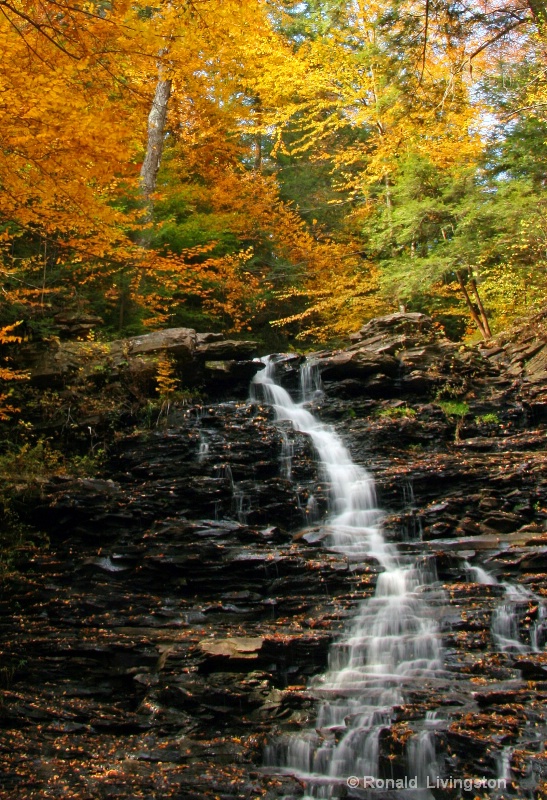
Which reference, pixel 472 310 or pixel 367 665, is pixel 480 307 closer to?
pixel 472 310

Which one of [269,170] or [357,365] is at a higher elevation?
[269,170]

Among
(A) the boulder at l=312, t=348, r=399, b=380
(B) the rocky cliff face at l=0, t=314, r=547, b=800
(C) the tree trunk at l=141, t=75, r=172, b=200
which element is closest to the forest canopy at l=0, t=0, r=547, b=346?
(C) the tree trunk at l=141, t=75, r=172, b=200

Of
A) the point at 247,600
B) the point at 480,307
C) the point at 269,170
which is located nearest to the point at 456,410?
the point at 480,307

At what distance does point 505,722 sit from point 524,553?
8.24 ft

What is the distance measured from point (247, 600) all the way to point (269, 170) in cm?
1517

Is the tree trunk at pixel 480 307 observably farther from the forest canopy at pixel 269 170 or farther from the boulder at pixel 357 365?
the boulder at pixel 357 365

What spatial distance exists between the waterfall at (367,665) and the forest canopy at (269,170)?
3.92 metres

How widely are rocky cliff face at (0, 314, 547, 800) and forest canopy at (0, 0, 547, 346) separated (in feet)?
8.83

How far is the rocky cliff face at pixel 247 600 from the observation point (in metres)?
4.65

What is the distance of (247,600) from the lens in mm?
6762

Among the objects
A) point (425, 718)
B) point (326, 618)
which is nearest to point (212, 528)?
point (326, 618)

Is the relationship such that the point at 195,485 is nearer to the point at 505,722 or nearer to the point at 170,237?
the point at 505,722

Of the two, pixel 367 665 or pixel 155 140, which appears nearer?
pixel 367 665

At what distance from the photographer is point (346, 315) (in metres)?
15.5
